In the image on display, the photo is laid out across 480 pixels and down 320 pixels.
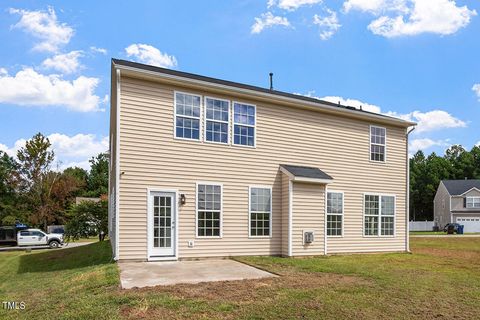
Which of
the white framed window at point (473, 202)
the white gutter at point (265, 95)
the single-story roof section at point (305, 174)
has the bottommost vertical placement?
the white framed window at point (473, 202)

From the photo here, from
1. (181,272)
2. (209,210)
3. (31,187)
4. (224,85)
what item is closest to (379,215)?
(209,210)

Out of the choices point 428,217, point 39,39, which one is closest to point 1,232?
point 39,39

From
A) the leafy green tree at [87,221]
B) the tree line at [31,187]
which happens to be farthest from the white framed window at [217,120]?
the tree line at [31,187]

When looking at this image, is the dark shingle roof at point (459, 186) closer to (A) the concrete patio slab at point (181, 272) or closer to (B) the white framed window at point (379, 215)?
(B) the white framed window at point (379, 215)

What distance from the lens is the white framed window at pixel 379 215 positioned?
16156 mm

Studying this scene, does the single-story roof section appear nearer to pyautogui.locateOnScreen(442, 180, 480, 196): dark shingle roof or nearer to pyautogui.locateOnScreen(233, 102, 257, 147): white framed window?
pyautogui.locateOnScreen(233, 102, 257, 147): white framed window

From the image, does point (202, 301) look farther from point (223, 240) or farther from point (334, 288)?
point (223, 240)

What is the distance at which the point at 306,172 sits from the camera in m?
14.1

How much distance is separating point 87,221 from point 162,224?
1136 centimetres

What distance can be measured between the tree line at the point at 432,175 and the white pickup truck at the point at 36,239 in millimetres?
53290

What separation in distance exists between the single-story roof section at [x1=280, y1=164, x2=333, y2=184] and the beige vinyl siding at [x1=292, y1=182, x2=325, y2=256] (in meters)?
0.29

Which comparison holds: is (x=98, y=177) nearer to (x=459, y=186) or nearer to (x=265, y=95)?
(x=459, y=186)

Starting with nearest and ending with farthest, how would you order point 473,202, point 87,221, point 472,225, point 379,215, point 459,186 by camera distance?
→ point 379,215 < point 87,221 < point 472,225 < point 473,202 < point 459,186

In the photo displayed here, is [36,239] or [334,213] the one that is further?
[36,239]
